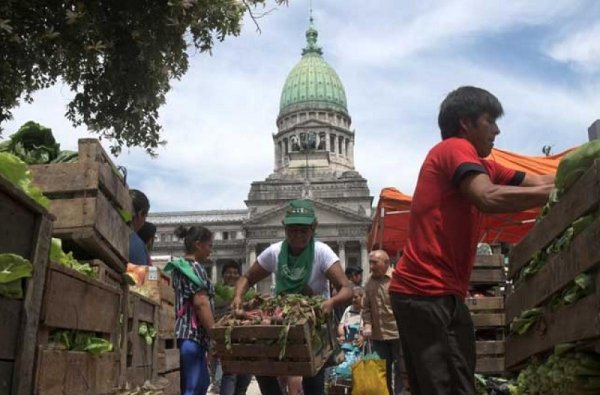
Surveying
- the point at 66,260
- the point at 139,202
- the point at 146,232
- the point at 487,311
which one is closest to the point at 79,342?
the point at 66,260

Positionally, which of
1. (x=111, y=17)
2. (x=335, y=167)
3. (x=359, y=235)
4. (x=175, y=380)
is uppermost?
(x=335, y=167)

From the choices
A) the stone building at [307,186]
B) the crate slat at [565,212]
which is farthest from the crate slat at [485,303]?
the stone building at [307,186]

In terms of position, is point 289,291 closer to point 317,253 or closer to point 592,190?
point 317,253

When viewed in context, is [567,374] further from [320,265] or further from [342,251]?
[342,251]

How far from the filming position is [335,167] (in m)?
73.4

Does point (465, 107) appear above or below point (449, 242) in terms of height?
above

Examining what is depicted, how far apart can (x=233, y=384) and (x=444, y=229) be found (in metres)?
3.79

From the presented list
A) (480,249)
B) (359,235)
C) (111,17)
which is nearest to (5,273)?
(111,17)

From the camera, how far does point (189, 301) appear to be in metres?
5.37

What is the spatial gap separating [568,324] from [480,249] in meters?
5.17

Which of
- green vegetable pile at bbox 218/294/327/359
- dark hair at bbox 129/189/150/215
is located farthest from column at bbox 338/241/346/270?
green vegetable pile at bbox 218/294/327/359

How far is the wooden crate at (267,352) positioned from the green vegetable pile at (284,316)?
0.12 ft

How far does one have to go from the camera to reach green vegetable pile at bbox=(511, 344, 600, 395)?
2613 millimetres

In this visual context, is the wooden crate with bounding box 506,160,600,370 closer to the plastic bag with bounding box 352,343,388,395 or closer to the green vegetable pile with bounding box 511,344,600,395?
the green vegetable pile with bounding box 511,344,600,395
